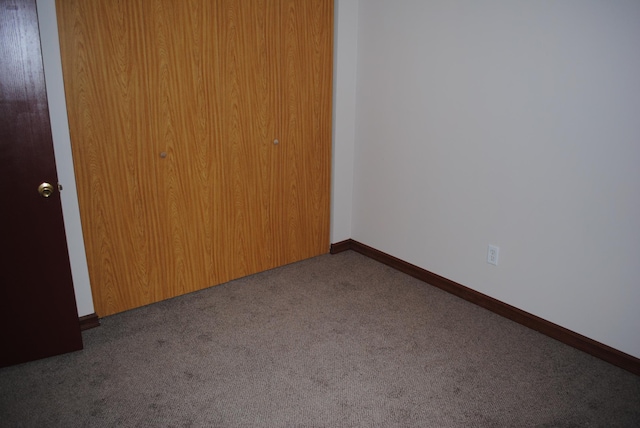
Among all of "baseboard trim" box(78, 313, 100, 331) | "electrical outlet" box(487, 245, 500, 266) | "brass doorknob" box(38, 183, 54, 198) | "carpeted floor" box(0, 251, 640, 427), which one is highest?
"brass doorknob" box(38, 183, 54, 198)

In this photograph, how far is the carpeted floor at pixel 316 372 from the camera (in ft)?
5.53

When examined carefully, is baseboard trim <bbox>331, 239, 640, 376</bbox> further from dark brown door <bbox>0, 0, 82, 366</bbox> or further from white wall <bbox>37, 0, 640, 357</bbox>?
dark brown door <bbox>0, 0, 82, 366</bbox>

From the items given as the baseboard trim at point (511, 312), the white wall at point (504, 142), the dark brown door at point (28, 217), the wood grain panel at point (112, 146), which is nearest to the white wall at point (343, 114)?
the white wall at point (504, 142)

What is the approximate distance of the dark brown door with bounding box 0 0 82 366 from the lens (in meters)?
1.71

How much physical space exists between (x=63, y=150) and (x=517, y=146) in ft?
7.44

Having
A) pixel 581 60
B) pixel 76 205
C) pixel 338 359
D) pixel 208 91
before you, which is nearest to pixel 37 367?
pixel 76 205

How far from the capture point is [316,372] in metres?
1.95

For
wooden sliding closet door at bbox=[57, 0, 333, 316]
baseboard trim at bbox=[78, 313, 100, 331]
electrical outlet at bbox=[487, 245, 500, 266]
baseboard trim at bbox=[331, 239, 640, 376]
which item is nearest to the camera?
baseboard trim at bbox=[331, 239, 640, 376]

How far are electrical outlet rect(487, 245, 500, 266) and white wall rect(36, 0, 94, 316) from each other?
2.20 metres

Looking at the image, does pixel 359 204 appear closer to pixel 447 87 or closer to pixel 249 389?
pixel 447 87

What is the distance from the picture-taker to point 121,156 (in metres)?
2.23

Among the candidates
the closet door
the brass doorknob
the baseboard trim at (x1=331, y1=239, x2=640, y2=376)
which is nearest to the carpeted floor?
the baseboard trim at (x1=331, y1=239, x2=640, y2=376)

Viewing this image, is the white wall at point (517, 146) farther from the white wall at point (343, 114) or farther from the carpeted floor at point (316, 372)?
the carpeted floor at point (316, 372)

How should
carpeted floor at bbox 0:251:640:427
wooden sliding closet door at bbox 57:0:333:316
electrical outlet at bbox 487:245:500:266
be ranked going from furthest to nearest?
electrical outlet at bbox 487:245:500:266 < wooden sliding closet door at bbox 57:0:333:316 < carpeted floor at bbox 0:251:640:427
